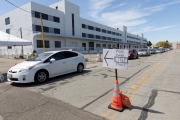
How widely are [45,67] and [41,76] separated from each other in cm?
51

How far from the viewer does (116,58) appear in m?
3.75

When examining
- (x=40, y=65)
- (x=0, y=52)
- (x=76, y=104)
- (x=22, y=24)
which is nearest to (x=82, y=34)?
(x=22, y=24)

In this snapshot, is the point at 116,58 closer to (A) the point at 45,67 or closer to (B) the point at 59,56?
(A) the point at 45,67

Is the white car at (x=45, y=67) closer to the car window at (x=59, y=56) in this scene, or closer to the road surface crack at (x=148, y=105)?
the car window at (x=59, y=56)

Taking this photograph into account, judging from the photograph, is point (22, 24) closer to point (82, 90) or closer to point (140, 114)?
point (82, 90)

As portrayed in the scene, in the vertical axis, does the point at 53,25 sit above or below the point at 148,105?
above

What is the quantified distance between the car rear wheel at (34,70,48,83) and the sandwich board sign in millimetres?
3980

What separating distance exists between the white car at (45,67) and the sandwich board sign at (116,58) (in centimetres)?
372

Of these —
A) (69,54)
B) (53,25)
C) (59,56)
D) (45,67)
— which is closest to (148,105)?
(45,67)

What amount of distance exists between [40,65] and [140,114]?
5.17 metres

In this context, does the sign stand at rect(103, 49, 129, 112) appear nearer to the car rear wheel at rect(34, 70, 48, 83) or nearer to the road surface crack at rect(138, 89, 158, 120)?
the road surface crack at rect(138, 89, 158, 120)

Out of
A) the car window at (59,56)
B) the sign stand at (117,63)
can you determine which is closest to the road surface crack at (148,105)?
the sign stand at (117,63)

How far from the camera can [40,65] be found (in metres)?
6.42

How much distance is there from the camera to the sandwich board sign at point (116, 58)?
3.57 meters
